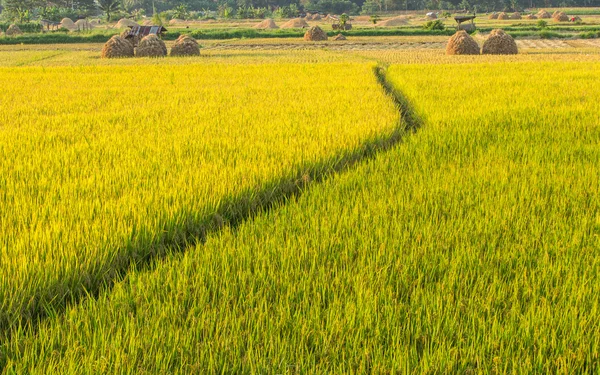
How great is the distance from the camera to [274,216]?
9.14 feet

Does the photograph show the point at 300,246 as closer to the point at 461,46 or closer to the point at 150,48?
the point at 461,46

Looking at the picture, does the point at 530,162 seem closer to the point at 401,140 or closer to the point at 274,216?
the point at 401,140

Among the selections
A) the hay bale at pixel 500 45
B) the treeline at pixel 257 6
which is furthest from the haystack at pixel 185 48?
the treeline at pixel 257 6

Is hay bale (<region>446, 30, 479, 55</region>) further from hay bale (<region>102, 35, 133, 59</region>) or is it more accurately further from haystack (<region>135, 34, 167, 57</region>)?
hay bale (<region>102, 35, 133, 59</region>)

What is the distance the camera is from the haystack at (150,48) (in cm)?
1867

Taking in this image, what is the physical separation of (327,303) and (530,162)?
2.39 metres

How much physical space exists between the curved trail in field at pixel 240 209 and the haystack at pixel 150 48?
589 inches

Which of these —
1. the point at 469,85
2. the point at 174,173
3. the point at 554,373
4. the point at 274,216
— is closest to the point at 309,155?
the point at 174,173

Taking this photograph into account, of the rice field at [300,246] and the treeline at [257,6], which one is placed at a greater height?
the treeline at [257,6]

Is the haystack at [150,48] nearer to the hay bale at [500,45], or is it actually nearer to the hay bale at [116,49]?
the hay bale at [116,49]

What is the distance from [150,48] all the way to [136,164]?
1611 cm

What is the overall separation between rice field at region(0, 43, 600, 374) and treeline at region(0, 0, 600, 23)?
52.7m

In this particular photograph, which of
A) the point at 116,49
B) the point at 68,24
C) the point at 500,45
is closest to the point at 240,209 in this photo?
the point at 500,45

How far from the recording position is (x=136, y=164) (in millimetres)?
3645
